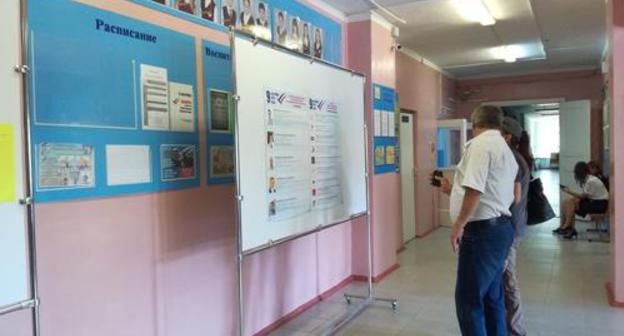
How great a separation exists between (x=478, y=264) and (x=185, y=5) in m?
2.16

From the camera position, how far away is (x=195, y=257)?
116 inches

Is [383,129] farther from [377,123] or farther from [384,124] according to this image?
[377,123]

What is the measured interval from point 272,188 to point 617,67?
306 centimetres

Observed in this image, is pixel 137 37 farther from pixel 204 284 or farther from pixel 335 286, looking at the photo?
pixel 335 286

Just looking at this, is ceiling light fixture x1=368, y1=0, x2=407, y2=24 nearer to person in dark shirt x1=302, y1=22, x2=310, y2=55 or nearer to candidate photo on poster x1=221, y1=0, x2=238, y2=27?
person in dark shirt x1=302, y1=22, x2=310, y2=55

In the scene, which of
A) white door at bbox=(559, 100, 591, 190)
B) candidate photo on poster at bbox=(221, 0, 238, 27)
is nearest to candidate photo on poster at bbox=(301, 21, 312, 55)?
candidate photo on poster at bbox=(221, 0, 238, 27)

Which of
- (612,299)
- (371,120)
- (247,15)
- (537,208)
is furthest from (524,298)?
(247,15)

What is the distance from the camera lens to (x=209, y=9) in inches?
120

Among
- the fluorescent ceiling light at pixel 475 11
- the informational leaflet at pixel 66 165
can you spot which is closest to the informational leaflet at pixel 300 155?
the informational leaflet at pixel 66 165

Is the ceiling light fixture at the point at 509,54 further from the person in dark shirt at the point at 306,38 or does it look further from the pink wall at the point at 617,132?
the person in dark shirt at the point at 306,38

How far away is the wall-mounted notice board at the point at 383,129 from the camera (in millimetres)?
5043

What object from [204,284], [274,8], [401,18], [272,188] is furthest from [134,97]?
[401,18]

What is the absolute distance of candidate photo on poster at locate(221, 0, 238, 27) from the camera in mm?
3174

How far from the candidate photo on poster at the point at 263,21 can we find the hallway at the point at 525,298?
216 centimetres
